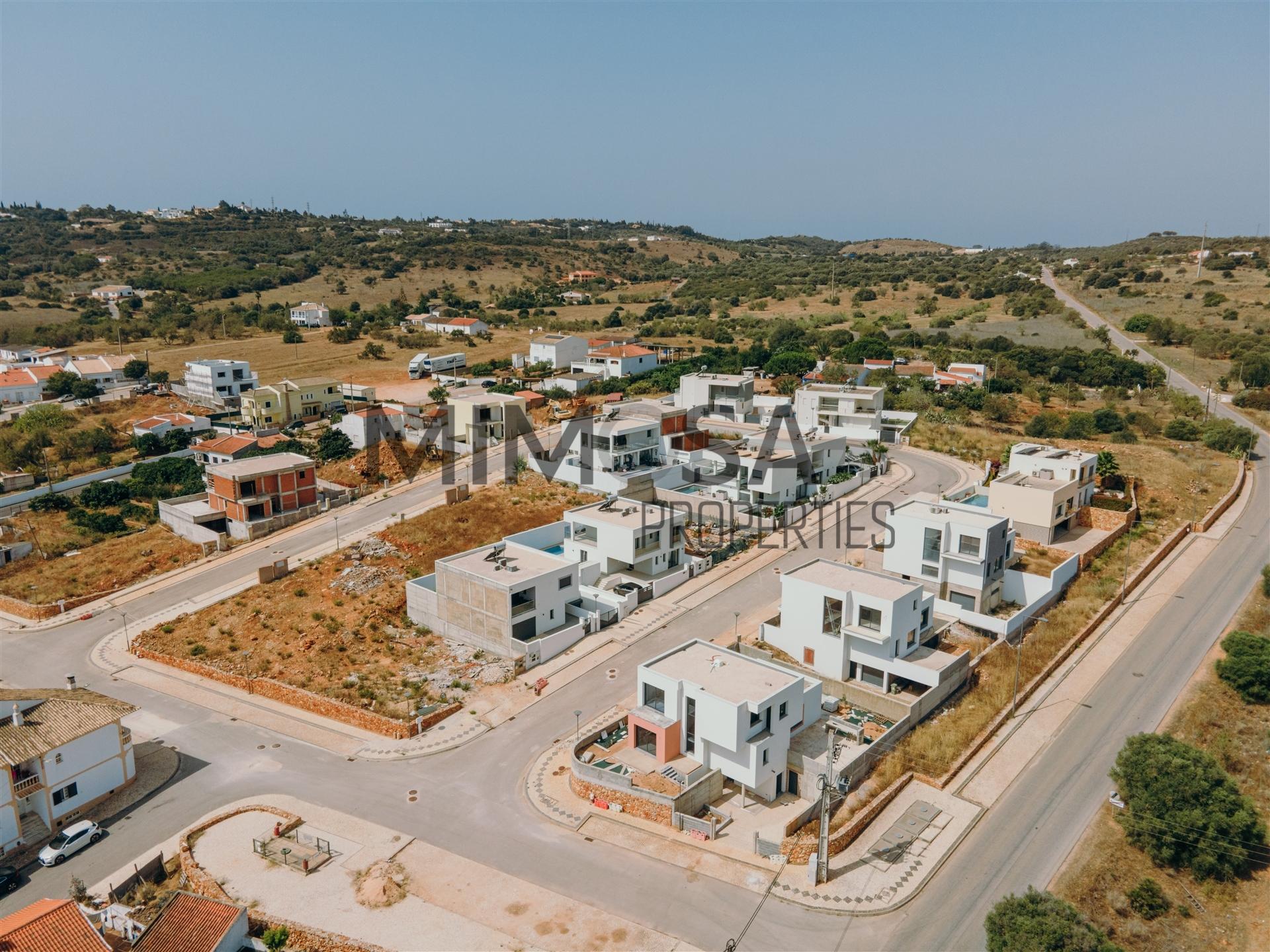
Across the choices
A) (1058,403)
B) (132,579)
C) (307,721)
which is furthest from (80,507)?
(1058,403)

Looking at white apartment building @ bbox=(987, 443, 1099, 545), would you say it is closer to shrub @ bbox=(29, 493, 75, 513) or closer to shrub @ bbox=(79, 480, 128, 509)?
shrub @ bbox=(79, 480, 128, 509)

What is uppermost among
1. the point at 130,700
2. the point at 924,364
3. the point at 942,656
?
the point at 924,364

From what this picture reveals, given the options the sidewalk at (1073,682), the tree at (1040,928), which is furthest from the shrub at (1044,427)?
the tree at (1040,928)

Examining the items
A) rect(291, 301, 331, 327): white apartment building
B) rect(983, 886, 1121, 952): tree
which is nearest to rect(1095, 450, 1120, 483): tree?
rect(983, 886, 1121, 952): tree

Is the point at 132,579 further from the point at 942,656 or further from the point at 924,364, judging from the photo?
the point at 924,364

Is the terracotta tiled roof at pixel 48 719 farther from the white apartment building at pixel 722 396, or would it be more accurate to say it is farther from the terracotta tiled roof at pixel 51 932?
the white apartment building at pixel 722 396

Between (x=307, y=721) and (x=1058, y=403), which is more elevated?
(x=1058, y=403)
